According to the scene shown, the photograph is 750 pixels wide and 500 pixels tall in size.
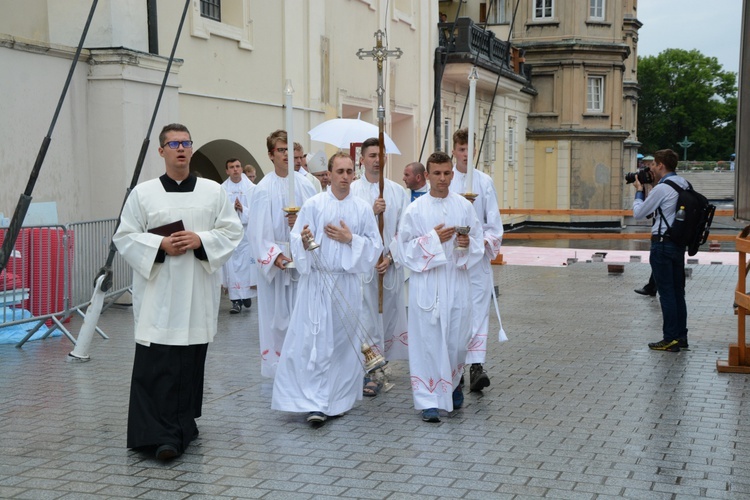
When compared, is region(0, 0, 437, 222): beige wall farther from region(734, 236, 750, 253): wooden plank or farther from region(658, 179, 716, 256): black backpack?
region(734, 236, 750, 253): wooden plank

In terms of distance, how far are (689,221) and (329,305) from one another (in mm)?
4367

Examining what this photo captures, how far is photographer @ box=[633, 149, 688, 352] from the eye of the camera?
10.3 metres

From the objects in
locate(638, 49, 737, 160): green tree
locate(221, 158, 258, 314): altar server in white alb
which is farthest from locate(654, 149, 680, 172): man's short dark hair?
locate(638, 49, 737, 160): green tree

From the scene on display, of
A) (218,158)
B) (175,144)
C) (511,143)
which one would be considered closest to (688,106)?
(511,143)

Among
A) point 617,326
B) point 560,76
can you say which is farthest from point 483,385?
point 560,76

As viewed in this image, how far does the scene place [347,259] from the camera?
7.65 m

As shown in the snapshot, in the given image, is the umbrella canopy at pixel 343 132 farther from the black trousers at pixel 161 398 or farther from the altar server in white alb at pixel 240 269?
the black trousers at pixel 161 398

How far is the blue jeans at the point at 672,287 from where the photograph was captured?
10.3 m

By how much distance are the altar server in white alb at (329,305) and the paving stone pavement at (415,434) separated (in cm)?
19

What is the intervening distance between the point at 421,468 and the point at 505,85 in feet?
96.7

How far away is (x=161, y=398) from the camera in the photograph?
642cm

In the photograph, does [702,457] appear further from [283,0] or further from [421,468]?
[283,0]

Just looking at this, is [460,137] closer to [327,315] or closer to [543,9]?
[327,315]

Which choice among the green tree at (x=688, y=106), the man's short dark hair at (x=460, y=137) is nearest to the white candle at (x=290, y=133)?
the man's short dark hair at (x=460, y=137)
